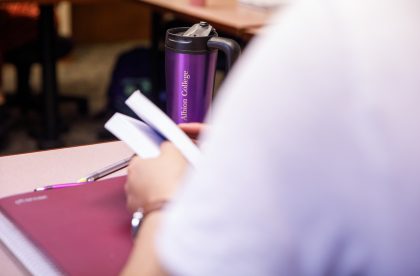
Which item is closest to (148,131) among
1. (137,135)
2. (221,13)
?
(137,135)

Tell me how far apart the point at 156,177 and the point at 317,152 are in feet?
1.06

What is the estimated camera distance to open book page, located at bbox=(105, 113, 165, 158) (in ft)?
2.79

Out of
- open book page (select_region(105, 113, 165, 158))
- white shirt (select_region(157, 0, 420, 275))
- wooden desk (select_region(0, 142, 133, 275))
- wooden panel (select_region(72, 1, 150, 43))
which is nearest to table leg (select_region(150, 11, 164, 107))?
wooden panel (select_region(72, 1, 150, 43))

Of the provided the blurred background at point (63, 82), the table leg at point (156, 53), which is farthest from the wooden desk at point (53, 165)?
the table leg at point (156, 53)

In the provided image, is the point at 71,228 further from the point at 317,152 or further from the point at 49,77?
the point at 49,77

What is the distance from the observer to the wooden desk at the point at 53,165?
1106 millimetres

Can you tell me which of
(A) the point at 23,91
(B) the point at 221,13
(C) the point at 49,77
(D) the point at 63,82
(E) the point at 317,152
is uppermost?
(E) the point at 317,152

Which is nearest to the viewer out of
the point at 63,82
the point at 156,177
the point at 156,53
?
the point at 156,177

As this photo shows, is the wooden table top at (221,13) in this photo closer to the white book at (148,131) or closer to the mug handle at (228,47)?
the mug handle at (228,47)

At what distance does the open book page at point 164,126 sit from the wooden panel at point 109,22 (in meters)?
4.14

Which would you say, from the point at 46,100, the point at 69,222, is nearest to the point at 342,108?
the point at 69,222

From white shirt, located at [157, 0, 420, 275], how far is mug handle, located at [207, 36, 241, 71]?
56 centimetres

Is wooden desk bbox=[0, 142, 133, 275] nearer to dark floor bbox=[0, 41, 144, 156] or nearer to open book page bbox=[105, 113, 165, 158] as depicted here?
open book page bbox=[105, 113, 165, 158]

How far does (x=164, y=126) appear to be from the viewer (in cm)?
85
